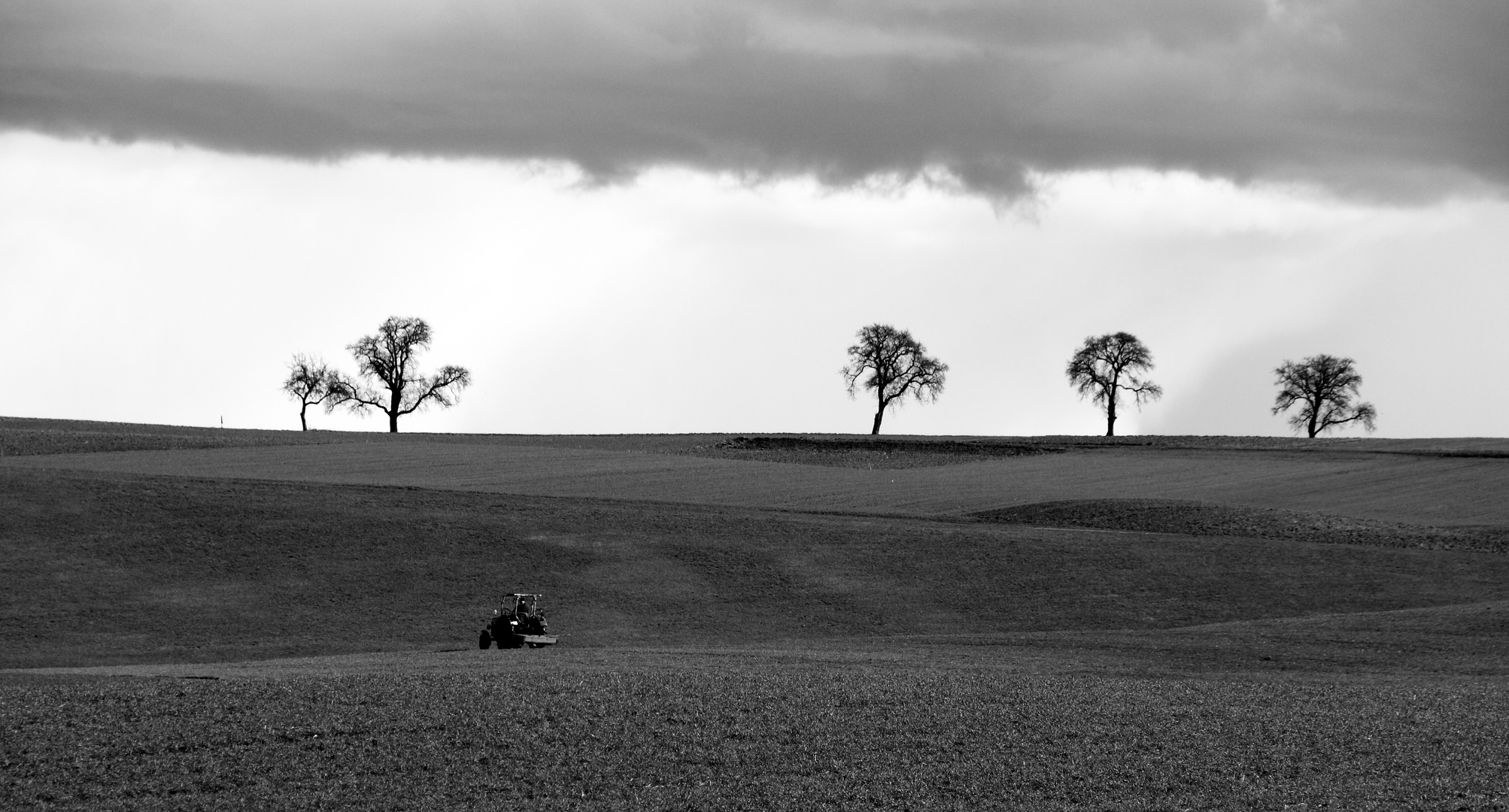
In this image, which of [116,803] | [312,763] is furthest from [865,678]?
[116,803]

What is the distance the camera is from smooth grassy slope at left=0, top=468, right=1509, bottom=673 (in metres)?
38.9

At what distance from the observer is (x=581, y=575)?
45.5 m

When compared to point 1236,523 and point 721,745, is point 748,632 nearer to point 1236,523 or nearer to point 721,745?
point 721,745

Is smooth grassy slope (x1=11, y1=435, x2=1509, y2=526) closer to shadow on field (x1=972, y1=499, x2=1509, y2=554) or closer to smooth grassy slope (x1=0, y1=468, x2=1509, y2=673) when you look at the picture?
shadow on field (x1=972, y1=499, x2=1509, y2=554)

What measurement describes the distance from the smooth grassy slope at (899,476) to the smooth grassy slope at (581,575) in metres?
11.8

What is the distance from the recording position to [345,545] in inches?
1887

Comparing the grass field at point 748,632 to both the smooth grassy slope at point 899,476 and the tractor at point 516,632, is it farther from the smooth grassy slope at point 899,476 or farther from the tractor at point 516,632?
the tractor at point 516,632

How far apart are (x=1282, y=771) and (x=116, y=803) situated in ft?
46.8

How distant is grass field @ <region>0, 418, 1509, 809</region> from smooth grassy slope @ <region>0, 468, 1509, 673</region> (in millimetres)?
188

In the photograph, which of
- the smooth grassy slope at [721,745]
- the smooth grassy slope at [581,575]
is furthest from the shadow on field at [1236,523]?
the smooth grassy slope at [721,745]

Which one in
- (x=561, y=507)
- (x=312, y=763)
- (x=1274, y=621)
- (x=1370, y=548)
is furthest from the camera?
(x=561, y=507)

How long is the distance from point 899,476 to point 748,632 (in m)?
42.9

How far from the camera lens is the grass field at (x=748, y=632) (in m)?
19.0

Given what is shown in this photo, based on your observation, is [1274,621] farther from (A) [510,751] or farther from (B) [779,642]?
(A) [510,751]
